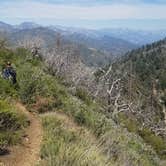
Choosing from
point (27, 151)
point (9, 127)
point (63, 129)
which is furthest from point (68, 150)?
point (63, 129)

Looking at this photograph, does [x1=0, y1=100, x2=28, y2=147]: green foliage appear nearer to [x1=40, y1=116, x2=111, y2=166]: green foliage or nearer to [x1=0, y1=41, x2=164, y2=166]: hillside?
[x1=0, y1=41, x2=164, y2=166]: hillside

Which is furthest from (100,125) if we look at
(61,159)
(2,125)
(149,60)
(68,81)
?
→ (149,60)

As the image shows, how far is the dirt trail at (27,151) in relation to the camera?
6.90 m

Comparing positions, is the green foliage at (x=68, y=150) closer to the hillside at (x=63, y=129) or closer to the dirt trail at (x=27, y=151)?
the hillside at (x=63, y=129)

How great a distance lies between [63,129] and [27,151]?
109 cm

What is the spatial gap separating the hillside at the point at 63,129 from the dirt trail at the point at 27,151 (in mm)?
144

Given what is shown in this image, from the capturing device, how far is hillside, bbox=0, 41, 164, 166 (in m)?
6.70

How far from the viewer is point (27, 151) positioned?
755cm

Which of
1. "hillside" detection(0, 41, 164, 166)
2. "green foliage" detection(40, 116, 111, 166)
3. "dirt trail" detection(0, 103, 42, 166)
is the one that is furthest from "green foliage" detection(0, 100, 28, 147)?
"green foliage" detection(40, 116, 111, 166)

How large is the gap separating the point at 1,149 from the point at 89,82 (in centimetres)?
1727

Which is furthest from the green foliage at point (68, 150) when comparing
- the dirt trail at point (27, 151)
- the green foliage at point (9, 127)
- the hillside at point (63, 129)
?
the green foliage at point (9, 127)

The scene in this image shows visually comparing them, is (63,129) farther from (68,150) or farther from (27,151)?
(68,150)

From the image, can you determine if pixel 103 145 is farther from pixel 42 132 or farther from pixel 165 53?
pixel 165 53

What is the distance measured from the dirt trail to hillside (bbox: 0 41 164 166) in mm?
144
